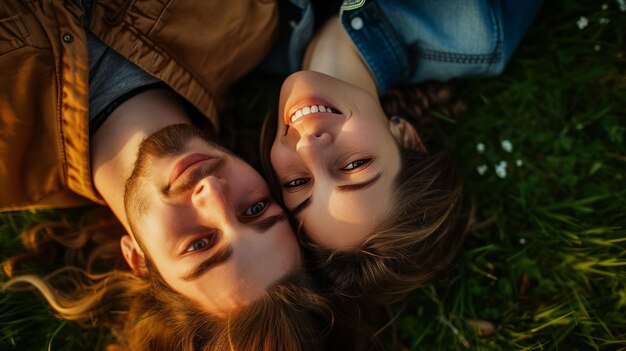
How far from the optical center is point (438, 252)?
272cm

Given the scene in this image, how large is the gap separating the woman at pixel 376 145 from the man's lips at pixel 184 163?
40cm

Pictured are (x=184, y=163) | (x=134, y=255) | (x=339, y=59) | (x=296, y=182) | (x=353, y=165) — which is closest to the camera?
(x=184, y=163)

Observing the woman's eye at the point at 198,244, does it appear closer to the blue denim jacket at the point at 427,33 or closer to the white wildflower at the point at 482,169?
the blue denim jacket at the point at 427,33

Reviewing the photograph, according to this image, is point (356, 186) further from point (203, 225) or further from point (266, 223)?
point (203, 225)

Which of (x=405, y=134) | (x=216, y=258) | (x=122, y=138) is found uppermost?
(x=122, y=138)

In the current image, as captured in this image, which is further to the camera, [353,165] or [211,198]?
[353,165]

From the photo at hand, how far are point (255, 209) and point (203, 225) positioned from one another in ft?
0.98

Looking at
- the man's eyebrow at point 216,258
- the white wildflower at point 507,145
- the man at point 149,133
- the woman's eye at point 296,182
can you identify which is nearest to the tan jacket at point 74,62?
the man at point 149,133

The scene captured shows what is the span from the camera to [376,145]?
7.80 ft

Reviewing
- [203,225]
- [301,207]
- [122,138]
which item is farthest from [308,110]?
[122,138]

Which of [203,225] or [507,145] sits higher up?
[203,225]

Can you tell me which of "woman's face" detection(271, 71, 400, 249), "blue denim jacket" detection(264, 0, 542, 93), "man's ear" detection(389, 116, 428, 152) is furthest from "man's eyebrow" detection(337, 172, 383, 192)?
"blue denim jacket" detection(264, 0, 542, 93)

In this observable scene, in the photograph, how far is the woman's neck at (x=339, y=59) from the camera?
2.81 metres

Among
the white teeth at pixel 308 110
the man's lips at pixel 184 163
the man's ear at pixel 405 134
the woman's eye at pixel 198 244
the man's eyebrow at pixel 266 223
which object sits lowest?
the man's ear at pixel 405 134
